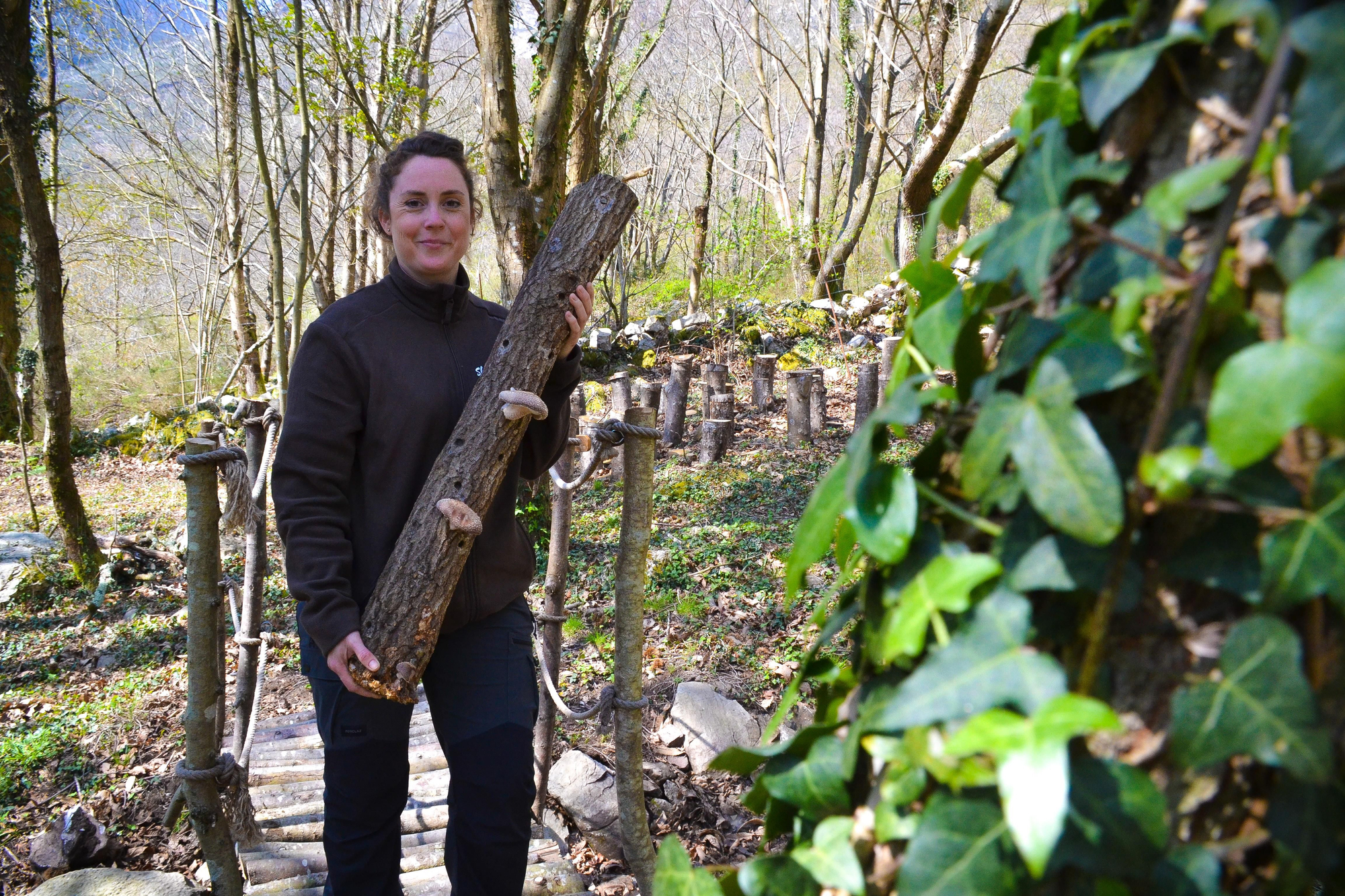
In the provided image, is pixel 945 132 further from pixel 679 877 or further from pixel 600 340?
pixel 679 877

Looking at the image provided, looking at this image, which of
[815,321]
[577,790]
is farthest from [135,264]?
[577,790]

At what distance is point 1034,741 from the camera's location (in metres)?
0.44

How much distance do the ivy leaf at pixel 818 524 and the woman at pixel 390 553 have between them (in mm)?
1338

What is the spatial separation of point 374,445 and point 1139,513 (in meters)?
1.73

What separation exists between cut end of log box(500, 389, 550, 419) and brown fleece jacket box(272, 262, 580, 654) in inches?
8.3

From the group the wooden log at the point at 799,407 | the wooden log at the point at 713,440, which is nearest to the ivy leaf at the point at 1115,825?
the wooden log at the point at 713,440

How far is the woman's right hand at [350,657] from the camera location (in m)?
1.75

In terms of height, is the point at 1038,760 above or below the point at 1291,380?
below

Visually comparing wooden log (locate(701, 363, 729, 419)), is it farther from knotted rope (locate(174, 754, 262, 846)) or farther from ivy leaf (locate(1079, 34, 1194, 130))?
ivy leaf (locate(1079, 34, 1194, 130))

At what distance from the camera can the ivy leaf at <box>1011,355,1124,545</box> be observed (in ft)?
1.49

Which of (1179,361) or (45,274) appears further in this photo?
(45,274)

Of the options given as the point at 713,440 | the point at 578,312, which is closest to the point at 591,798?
the point at 578,312

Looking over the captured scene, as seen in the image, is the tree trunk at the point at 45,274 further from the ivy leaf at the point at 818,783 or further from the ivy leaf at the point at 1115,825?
the ivy leaf at the point at 1115,825

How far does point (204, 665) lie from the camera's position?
2.24 metres
